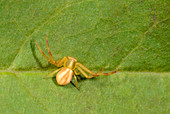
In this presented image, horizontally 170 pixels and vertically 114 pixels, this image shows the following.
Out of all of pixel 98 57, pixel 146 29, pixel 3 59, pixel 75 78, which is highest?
pixel 3 59

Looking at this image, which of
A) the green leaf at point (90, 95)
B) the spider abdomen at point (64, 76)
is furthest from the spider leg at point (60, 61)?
the green leaf at point (90, 95)

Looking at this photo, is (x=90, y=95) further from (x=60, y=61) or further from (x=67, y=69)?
(x=60, y=61)

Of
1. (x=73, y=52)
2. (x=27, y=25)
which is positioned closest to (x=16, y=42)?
(x=27, y=25)

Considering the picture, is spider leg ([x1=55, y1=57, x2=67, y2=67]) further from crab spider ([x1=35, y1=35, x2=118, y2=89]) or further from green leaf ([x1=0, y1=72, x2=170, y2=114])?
green leaf ([x1=0, y1=72, x2=170, y2=114])

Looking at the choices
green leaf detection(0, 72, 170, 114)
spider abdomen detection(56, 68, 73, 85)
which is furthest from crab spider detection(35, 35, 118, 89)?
green leaf detection(0, 72, 170, 114)

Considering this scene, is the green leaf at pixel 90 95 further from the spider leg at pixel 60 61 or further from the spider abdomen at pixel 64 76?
the spider leg at pixel 60 61

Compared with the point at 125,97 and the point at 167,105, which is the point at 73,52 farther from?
the point at 167,105
